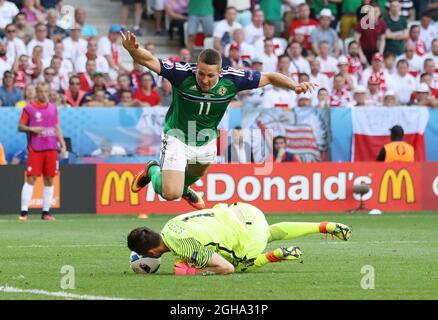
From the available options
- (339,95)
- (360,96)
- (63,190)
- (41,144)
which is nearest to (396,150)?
(360,96)

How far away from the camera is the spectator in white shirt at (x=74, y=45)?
84.9ft

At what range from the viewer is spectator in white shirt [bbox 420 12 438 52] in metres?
28.8

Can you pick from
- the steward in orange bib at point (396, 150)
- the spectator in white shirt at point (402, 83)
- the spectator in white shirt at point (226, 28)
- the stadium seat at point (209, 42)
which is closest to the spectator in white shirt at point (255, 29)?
the spectator in white shirt at point (226, 28)

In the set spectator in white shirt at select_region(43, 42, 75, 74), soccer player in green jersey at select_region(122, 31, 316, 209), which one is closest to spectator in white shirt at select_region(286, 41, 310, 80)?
spectator in white shirt at select_region(43, 42, 75, 74)

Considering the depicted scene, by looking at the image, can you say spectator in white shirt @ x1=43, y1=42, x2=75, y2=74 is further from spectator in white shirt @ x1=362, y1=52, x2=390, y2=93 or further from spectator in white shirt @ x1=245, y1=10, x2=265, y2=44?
spectator in white shirt @ x1=362, y1=52, x2=390, y2=93

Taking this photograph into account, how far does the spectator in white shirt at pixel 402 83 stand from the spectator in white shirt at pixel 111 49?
6.04 meters

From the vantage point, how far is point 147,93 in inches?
979

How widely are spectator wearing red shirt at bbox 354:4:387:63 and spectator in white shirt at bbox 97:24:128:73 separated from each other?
5780 mm

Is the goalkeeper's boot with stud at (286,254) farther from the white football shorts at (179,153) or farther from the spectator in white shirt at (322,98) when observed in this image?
the spectator in white shirt at (322,98)

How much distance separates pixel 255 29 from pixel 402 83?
357cm
